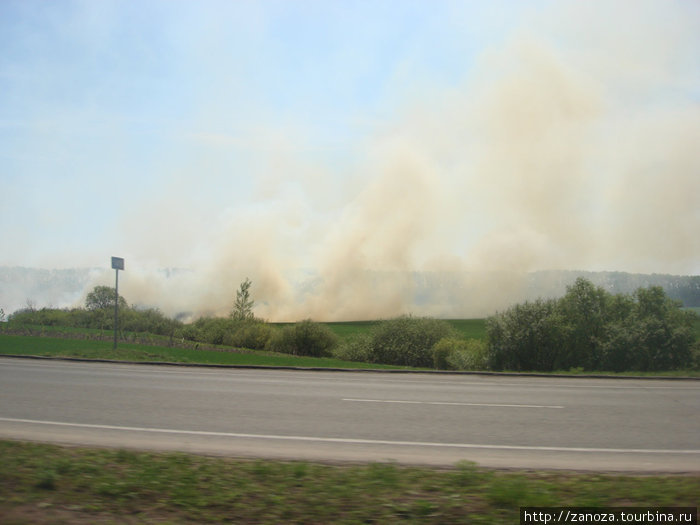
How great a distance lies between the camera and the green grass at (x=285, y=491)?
429cm

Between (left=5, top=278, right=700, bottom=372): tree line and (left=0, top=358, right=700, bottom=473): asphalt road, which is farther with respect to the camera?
(left=5, top=278, right=700, bottom=372): tree line

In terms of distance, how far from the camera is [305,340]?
5403 centimetres

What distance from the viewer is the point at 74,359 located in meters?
19.2

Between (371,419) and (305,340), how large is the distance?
4588cm

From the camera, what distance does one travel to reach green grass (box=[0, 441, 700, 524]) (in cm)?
429

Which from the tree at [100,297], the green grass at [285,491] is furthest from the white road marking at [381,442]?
the tree at [100,297]

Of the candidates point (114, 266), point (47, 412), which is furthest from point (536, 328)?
point (47, 412)

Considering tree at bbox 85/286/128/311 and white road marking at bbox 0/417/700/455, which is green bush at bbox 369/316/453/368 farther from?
white road marking at bbox 0/417/700/455

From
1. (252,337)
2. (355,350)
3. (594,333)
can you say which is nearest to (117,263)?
(252,337)

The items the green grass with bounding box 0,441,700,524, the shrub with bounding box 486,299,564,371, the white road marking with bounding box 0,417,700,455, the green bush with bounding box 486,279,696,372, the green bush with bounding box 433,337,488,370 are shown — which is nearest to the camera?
the green grass with bounding box 0,441,700,524

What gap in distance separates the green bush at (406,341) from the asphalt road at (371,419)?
39.3 metres

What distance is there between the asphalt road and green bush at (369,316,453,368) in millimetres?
39260

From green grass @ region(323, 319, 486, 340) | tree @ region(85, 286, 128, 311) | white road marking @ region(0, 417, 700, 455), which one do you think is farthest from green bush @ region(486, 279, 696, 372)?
tree @ region(85, 286, 128, 311)

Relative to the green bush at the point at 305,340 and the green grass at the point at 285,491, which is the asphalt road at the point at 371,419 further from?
the green bush at the point at 305,340
